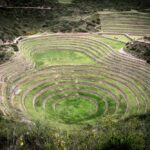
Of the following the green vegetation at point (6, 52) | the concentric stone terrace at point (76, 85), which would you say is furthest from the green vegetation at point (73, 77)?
the concentric stone terrace at point (76, 85)

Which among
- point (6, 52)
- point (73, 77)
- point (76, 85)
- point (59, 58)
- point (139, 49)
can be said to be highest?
point (139, 49)

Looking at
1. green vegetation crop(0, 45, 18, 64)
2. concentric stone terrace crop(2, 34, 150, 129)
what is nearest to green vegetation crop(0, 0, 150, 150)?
green vegetation crop(0, 45, 18, 64)

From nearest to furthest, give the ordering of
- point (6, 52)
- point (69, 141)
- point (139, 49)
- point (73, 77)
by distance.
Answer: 1. point (69, 141)
2. point (73, 77)
3. point (6, 52)
4. point (139, 49)

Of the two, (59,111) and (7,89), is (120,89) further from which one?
(7,89)

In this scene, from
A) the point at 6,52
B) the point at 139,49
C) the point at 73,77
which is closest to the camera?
the point at 73,77

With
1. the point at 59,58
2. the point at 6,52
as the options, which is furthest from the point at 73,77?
the point at 6,52

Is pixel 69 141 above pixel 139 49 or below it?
below

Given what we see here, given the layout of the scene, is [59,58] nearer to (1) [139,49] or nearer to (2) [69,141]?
(1) [139,49]

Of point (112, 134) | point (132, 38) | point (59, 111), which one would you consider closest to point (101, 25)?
point (132, 38)

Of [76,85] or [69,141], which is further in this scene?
[76,85]
